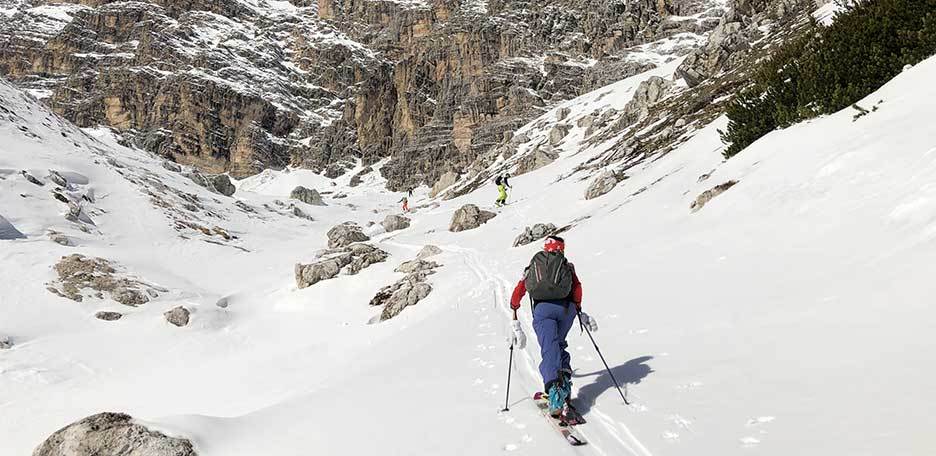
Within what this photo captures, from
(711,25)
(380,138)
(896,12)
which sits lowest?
(380,138)

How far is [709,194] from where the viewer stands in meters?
13.0

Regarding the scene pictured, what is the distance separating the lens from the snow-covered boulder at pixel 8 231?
76.4 feet

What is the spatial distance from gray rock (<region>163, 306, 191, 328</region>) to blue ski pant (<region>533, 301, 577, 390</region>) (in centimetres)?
1685

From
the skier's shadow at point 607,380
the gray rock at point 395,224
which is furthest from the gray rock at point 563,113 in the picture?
the skier's shadow at point 607,380

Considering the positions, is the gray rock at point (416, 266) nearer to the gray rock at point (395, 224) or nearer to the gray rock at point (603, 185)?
the gray rock at point (603, 185)

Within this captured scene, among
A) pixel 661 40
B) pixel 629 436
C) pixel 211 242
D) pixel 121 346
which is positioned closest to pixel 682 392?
pixel 629 436

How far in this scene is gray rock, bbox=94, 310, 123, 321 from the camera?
1872 centimetres

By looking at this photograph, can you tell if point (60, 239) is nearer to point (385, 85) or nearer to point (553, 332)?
point (553, 332)

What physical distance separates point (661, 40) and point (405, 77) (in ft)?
244

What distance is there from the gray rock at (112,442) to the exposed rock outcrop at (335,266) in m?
15.6

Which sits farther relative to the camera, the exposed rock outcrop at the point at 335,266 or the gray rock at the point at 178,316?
the exposed rock outcrop at the point at 335,266

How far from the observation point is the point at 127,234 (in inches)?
1171

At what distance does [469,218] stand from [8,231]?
22.2 metres

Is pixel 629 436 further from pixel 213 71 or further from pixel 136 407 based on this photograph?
pixel 213 71
